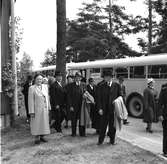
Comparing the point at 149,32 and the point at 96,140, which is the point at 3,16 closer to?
the point at 96,140

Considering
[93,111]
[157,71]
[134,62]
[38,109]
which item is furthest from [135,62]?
[38,109]

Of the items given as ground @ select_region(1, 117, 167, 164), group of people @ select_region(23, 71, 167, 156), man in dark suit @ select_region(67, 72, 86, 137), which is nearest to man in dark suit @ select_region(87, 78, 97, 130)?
group of people @ select_region(23, 71, 167, 156)

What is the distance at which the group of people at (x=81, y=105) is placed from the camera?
6.77m

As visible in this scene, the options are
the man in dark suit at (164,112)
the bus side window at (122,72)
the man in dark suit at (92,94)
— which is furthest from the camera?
the bus side window at (122,72)

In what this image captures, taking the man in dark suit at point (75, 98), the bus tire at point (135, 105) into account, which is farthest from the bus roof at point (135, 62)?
the man in dark suit at point (75, 98)

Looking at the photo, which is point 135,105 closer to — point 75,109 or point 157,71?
point 157,71

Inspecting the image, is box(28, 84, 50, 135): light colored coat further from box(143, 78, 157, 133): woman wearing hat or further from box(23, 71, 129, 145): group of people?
box(143, 78, 157, 133): woman wearing hat

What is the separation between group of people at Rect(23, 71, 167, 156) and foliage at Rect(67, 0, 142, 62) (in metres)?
21.7

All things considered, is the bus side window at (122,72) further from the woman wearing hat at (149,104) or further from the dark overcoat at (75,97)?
the dark overcoat at (75,97)

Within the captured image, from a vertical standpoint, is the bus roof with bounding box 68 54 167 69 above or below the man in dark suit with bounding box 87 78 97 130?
above

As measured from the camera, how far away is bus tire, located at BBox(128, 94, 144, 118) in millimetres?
12811

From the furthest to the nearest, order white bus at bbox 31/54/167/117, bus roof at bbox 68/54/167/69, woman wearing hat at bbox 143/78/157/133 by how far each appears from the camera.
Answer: bus roof at bbox 68/54/167/69, white bus at bbox 31/54/167/117, woman wearing hat at bbox 143/78/157/133

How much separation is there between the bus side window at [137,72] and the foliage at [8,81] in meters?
5.78

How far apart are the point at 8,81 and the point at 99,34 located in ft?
76.6
